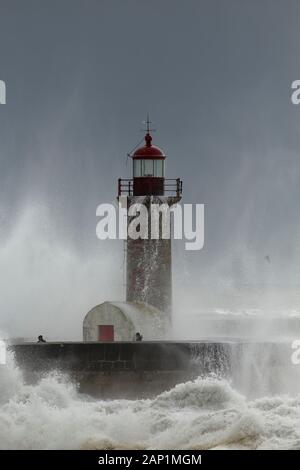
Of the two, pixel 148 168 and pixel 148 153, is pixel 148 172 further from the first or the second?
pixel 148 153

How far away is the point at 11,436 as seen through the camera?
66.3 ft

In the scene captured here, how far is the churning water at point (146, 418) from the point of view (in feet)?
65.0

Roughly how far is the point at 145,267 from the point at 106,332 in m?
1.88

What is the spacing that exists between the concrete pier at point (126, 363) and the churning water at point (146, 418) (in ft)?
0.71

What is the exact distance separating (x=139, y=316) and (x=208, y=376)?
2886mm

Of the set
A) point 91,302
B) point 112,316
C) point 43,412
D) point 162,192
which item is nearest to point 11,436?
point 43,412

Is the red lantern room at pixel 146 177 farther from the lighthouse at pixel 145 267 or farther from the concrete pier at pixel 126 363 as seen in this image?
the concrete pier at pixel 126 363

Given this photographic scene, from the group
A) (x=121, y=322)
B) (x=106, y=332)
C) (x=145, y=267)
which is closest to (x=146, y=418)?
(x=121, y=322)

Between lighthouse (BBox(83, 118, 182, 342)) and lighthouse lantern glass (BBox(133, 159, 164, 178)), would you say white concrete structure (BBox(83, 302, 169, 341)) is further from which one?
lighthouse lantern glass (BBox(133, 159, 164, 178))

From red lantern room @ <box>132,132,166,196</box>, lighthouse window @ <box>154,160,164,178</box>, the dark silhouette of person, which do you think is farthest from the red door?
lighthouse window @ <box>154,160,164,178</box>

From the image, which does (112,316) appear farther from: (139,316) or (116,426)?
(116,426)

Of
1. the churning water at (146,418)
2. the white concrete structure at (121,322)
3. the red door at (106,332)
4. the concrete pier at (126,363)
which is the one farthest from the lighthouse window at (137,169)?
the churning water at (146,418)

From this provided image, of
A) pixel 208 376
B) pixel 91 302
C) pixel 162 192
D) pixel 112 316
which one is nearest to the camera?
pixel 208 376

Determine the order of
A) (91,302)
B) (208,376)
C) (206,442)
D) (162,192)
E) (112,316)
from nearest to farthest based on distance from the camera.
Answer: (206,442) < (208,376) < (112,316) < (162,192) < (91,302)
